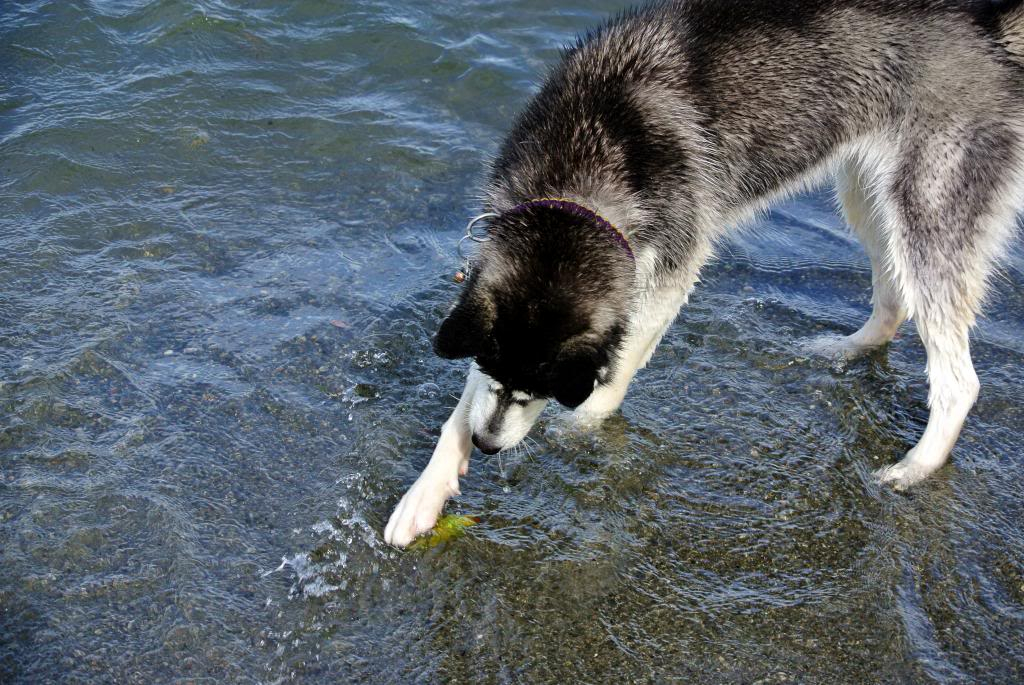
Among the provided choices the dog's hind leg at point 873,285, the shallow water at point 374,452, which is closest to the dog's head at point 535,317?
the shallow water at point 374,452

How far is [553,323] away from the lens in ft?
11.9

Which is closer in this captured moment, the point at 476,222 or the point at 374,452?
the point at 476,222

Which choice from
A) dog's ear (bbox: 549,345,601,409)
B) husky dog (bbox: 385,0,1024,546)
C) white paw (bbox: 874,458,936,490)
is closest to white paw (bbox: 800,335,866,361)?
husky dog (bbox: 385,0,1024,546)

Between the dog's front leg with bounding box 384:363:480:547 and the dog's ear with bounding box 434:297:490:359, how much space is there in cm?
50

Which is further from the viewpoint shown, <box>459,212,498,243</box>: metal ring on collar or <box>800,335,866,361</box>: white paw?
<box>800,335,866,361</box>: white paw

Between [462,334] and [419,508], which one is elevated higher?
[462,334]

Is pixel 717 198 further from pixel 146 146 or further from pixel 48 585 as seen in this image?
pixel 146 146

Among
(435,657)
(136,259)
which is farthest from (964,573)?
(136,259)

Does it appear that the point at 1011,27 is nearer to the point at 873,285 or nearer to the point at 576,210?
the point at 873,285

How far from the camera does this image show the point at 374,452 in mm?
4547

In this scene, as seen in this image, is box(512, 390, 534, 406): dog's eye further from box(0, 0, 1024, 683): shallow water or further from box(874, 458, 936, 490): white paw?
box(874, 458, 936, 490): white paw

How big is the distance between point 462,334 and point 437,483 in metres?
0.94

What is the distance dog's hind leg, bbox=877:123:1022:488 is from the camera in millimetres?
4449

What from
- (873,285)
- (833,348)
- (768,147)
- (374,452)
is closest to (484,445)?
(374,452)
